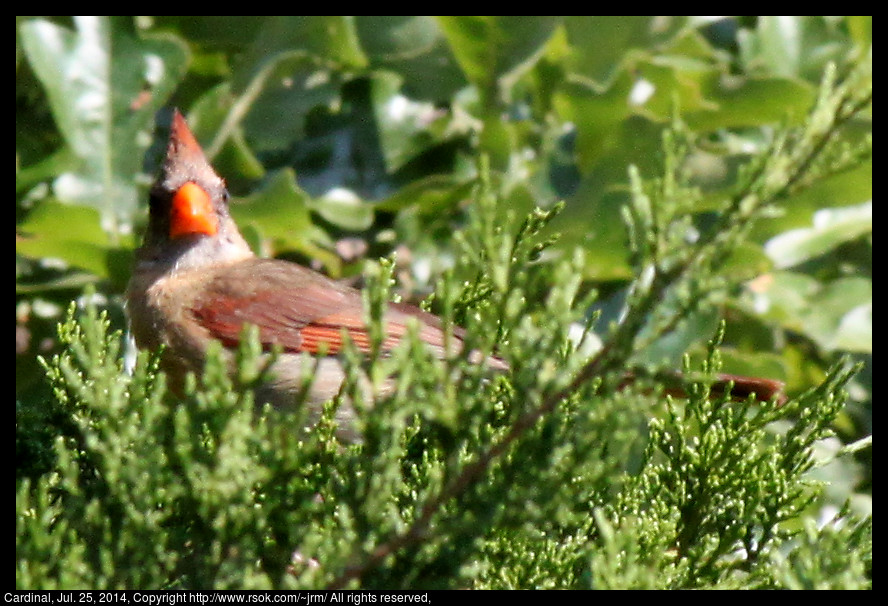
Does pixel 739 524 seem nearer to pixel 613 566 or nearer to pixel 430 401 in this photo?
pixel 613 566

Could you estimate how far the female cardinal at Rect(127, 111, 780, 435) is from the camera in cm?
259

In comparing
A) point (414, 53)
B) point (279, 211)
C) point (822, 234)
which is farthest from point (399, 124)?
point (822, 234)

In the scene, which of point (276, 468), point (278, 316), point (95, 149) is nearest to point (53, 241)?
point (95, 149)

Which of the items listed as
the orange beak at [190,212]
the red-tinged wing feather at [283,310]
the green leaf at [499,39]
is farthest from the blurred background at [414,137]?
the red-tinged wing feather at [283,310]

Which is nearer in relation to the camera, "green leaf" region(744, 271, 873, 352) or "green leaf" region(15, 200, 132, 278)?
"green leaf" region(15, 200, 132, 278)

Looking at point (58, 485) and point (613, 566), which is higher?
point (613, 566)

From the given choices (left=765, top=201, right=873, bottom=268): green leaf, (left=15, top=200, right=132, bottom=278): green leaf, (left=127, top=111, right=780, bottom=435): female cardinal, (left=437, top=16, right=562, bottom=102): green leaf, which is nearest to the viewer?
(left=127, top=111, right=780, bottom=435): female cardinal

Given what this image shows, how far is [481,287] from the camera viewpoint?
6.42ft

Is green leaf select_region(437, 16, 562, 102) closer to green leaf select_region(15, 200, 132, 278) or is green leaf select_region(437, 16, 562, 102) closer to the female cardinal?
the female cardinal

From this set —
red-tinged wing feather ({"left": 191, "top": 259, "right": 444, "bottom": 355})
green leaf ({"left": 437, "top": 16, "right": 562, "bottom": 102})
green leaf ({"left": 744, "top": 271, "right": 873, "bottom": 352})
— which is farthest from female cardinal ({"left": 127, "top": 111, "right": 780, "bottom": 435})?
green leaf ({"left": 744, "top": 271, "right": 873, "bottom": 352})

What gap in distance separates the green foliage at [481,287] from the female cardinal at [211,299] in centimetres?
13

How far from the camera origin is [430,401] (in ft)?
4.13

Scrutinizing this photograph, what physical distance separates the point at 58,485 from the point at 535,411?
85 cm
